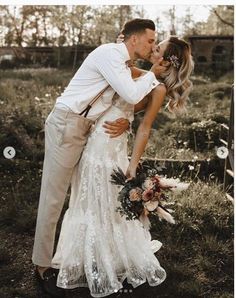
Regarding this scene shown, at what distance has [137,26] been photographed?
3430 mm

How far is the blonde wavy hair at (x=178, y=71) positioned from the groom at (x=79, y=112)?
123mm

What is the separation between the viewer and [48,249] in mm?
3721

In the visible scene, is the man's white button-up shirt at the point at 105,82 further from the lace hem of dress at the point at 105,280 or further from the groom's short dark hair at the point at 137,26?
the lace hem of dress at the point at 105,280

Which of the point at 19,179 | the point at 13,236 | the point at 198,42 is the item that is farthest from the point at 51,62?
the point at 13,236

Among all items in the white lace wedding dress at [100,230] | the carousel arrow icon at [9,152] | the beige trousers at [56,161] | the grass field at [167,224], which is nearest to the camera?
the beige trousers at [56,161]

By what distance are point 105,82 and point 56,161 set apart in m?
0.72

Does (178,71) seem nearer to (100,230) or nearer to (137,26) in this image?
(137,26)

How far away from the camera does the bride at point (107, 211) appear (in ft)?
11.7

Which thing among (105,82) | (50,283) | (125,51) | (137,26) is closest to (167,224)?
(50,283)

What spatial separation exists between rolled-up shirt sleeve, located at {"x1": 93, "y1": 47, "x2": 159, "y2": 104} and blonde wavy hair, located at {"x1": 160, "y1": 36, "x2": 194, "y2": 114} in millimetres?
300

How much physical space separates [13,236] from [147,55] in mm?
2429

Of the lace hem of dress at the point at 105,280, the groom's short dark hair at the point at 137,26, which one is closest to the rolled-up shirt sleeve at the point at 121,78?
the groom's short dark hair at the point at 137,26

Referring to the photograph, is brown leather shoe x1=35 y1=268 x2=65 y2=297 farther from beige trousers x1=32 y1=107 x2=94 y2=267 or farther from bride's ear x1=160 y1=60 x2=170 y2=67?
bride's ear x1=160 y1=60 x2=170 y2=67

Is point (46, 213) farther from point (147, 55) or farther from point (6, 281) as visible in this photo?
point (147, 55)
